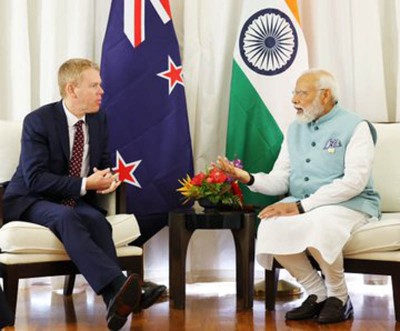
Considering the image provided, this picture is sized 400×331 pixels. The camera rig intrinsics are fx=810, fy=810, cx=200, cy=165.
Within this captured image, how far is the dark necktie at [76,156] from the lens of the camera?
3.69 meters

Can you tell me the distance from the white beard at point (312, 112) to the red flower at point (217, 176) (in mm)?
462

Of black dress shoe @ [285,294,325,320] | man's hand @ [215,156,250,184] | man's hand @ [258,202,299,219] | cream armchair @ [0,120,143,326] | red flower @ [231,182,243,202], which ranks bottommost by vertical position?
black dress shoe @ [285,294,325,320]

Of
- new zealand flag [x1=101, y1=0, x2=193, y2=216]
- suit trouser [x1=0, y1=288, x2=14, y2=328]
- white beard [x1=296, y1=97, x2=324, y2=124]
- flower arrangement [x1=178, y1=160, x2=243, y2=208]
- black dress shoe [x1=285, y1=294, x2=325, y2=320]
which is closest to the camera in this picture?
suit trouser [x1=0, y1=288, x2=14, y2=328]

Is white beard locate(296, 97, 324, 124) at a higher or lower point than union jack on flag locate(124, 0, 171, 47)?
lower

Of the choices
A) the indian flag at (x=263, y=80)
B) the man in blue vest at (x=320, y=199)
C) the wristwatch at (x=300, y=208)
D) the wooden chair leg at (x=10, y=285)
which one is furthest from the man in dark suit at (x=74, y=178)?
the indian flag at (x=263, y=80)

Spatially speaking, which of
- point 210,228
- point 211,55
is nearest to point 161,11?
point 211,55

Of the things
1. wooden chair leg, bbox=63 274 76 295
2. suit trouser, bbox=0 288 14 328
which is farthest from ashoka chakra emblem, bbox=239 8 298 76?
suit trouser, bbox=0 288 14 328

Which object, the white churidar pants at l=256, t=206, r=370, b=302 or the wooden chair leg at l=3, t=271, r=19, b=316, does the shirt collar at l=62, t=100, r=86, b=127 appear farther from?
the white churidar pants at l=256, t=206, r=370, b=302

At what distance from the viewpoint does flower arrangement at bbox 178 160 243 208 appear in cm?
386

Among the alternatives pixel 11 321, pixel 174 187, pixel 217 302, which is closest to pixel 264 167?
pixel 174 187

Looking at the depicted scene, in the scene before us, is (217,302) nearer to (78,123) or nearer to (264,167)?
(264,167)

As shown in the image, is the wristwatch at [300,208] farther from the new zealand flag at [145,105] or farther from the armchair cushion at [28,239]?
the armchair cushion at [28,239]

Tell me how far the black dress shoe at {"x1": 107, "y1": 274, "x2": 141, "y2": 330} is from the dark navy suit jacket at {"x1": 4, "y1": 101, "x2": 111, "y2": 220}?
0.61 m

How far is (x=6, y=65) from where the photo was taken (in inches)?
172
